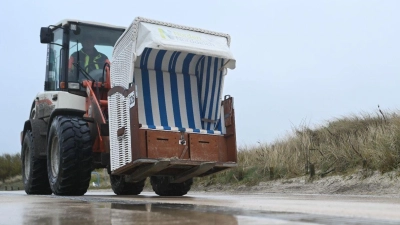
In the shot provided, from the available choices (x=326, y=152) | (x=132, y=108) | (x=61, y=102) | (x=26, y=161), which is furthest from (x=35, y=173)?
(x=326, y=152)

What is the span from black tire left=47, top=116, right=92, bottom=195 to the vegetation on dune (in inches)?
161

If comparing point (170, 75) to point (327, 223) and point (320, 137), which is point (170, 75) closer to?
point (320, 137)

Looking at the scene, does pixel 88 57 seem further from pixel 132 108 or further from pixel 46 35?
pixel 132 108

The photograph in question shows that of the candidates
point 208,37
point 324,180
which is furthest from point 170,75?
point 324,180

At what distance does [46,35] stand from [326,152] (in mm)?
5339

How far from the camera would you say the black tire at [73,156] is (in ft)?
24.0

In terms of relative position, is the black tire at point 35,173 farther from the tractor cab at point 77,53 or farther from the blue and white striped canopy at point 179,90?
the blue and white striped canopy at point 179,90

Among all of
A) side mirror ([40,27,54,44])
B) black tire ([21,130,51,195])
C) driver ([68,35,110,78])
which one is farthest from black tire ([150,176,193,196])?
side mirror ([40,27,54,44])

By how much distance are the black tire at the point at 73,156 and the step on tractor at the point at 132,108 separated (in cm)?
1

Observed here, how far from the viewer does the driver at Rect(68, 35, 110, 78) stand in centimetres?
887

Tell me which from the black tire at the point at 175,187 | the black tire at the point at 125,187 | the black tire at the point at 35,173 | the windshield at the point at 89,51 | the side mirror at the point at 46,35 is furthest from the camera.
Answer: the black tire at the point at 125,187

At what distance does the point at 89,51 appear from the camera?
905 centimetres

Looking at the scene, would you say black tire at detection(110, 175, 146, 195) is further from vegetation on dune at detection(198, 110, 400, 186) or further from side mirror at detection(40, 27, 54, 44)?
side mirror at detection(40, 27, 54, 44)

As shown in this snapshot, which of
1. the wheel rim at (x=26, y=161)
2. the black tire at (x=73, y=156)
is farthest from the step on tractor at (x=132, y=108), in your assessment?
the wheel rim at (x=26, y=161)
